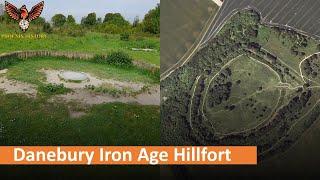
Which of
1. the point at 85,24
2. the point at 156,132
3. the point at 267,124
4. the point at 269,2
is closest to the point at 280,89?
the point at 267,124

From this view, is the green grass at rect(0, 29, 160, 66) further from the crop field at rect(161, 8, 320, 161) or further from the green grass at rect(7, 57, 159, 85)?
the crop field at rect(161, 8, 320, 161)

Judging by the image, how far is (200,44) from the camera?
5078 mm

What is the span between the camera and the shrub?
5.30 metres

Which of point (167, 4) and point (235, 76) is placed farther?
point (235, 76)

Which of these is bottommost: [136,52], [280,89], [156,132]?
[156,132]

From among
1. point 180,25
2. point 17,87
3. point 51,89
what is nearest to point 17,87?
point 17,87

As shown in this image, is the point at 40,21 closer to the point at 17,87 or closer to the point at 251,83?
the point at 17,87

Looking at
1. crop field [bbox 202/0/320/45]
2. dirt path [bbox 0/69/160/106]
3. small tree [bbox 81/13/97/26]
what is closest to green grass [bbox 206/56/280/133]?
crop field [bbox 202/0/320/45]

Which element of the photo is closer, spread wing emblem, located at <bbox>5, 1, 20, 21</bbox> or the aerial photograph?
spread wing emblem, located at <bbox>5, 1, 20, 21</bbox>

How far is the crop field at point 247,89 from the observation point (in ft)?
16.9

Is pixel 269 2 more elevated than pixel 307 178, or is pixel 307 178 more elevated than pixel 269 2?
pixel 269 2

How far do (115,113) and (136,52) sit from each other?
0.78 meters

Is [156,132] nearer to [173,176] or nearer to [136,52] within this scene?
[173,176]

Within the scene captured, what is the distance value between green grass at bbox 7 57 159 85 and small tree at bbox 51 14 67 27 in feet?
1.32
